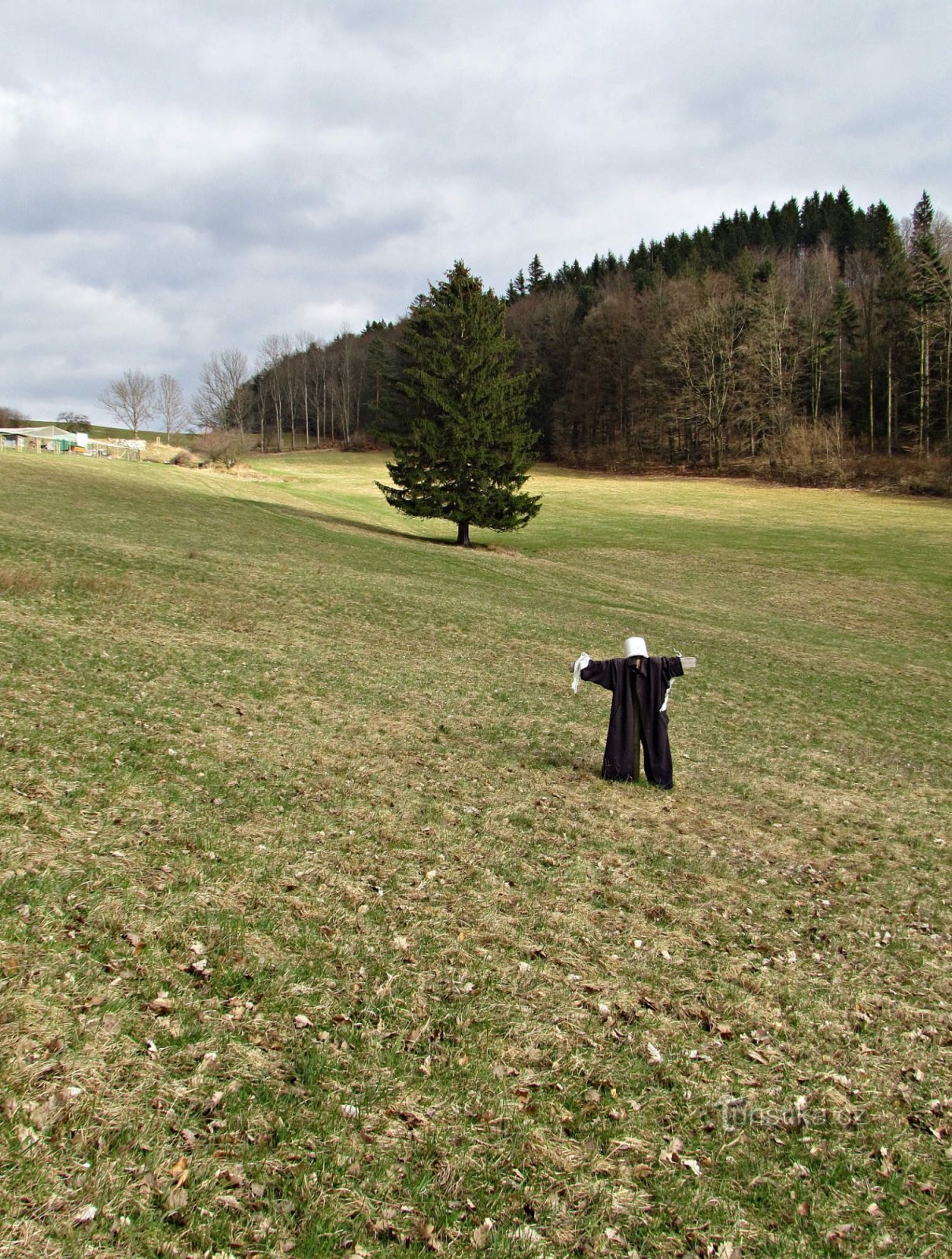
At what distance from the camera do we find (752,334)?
73000 millimetres

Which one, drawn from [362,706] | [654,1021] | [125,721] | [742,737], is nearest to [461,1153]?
[654,1021]

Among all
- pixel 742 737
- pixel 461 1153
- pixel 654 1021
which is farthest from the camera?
pixel 742 737

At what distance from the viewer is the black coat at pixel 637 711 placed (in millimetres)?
8867

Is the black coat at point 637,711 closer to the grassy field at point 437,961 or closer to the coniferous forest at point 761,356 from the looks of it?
the grassy field at point 437,961

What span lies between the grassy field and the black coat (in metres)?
0.29

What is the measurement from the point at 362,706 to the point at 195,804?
13.9ft

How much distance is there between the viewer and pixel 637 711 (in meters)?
9.19

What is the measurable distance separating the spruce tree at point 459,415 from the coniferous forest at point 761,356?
61.4 ft

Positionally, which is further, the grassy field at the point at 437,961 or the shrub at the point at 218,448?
the shrub at the point at 218,448

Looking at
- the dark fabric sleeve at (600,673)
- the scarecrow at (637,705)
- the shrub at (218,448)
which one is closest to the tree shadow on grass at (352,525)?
the shrub at (218,448)

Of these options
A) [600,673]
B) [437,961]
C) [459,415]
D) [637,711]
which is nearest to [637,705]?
[637,711]

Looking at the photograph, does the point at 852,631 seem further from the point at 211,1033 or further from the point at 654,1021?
the point at 211,1033

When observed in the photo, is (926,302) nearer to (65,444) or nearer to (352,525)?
(352,525)

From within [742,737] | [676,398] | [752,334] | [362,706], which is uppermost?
[752,334]
